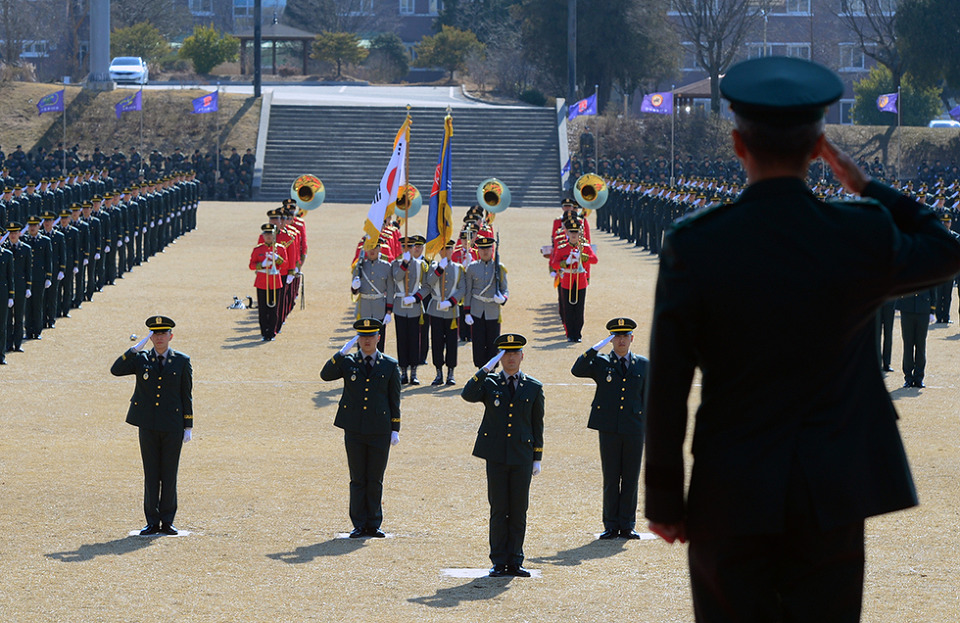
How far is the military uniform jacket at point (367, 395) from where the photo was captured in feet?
31.6

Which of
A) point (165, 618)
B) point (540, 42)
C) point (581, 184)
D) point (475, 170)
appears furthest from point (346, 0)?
point (165, 618)

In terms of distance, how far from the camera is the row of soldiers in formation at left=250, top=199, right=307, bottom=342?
18.7 metres

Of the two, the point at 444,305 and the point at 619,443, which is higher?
the point at 444,305

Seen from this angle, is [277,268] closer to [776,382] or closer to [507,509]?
[507,509]

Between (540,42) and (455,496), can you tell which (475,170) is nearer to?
(540,42)

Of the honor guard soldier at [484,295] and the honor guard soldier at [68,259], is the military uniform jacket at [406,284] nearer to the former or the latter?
the honor guard soldier at [484,295]

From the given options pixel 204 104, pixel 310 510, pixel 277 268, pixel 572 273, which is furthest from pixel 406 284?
pixel 204 104

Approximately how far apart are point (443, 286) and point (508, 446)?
8.06 meters

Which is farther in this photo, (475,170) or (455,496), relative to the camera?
(475,170)

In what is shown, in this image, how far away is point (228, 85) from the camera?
64.7m

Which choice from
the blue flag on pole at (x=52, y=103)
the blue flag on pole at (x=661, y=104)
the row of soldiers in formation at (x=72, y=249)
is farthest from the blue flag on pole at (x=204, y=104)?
the blue flag on pole at (x=661, y=104)

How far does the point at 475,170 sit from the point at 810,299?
151 feet

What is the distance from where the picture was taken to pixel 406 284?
16.5 meters

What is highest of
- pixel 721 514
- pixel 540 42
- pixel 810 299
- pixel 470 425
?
pixel 540 42
